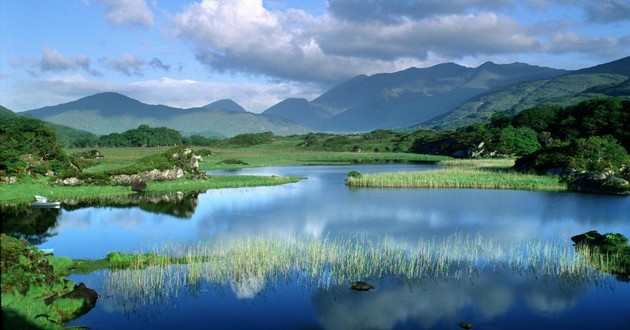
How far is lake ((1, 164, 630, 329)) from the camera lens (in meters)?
21.2

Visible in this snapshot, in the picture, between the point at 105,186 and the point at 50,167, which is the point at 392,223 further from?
the point at 50,167

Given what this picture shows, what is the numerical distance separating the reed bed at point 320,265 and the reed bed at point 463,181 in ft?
112

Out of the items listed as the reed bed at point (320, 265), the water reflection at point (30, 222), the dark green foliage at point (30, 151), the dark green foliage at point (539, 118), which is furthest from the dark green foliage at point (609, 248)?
the dark green foliage at point (539, 118)

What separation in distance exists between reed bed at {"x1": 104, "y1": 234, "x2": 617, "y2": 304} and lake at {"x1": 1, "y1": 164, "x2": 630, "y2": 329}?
0.37m

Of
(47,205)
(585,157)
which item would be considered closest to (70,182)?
(47,205)

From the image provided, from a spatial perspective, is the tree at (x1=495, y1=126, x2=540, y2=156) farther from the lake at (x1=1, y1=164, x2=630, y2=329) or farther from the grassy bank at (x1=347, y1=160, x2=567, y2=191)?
the lake at (x1=1, y1=164, x2=630, y2=329)

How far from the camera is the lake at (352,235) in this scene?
69.5 feet

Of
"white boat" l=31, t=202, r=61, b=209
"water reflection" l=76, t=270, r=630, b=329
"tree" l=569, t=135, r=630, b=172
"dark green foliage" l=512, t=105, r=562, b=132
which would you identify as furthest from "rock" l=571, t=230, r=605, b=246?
"dark green foliage" l=512, t=105, r=562, b=132

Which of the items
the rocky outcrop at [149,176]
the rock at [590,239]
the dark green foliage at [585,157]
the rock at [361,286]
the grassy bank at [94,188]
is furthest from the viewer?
the dark green foliage at [585,157]

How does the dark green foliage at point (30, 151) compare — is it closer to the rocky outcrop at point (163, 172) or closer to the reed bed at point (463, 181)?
the rocky outcrop at point (163, 172)

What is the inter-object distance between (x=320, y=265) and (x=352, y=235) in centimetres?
913

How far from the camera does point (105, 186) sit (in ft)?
204

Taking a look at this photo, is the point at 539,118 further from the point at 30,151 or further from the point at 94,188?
the point at 30,151

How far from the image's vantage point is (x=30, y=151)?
6838 cm
